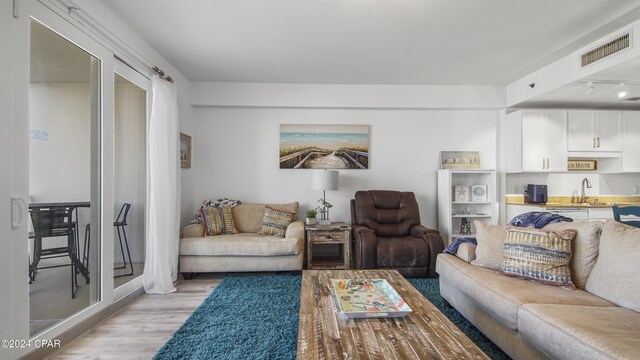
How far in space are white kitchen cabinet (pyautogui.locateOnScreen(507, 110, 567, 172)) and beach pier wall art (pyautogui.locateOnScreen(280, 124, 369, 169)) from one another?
243 centimetres

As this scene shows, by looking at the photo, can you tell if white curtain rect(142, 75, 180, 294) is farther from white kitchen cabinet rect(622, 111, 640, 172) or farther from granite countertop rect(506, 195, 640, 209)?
white kitchen cabinet rect(622, 111, 640, 172)

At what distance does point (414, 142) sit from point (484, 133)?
3.58ft

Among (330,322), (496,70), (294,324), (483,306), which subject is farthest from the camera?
(496,70)

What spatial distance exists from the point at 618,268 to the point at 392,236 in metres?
2.41

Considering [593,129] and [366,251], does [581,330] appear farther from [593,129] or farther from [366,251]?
[593,129]

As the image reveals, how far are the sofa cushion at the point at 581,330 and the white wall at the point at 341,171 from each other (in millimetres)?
3051

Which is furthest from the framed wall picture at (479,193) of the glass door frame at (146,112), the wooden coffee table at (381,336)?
the glass door frame at (146,112)

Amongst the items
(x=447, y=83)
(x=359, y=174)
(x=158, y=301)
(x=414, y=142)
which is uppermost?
(x=447, y=83)

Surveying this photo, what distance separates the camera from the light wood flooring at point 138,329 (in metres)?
2.08

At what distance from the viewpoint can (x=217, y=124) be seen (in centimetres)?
461

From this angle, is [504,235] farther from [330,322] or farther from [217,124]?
[217,124]

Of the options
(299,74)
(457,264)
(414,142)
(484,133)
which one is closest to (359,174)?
(414,142)

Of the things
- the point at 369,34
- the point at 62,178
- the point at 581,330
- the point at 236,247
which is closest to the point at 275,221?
the point at 236,247

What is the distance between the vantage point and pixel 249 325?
2426mm
